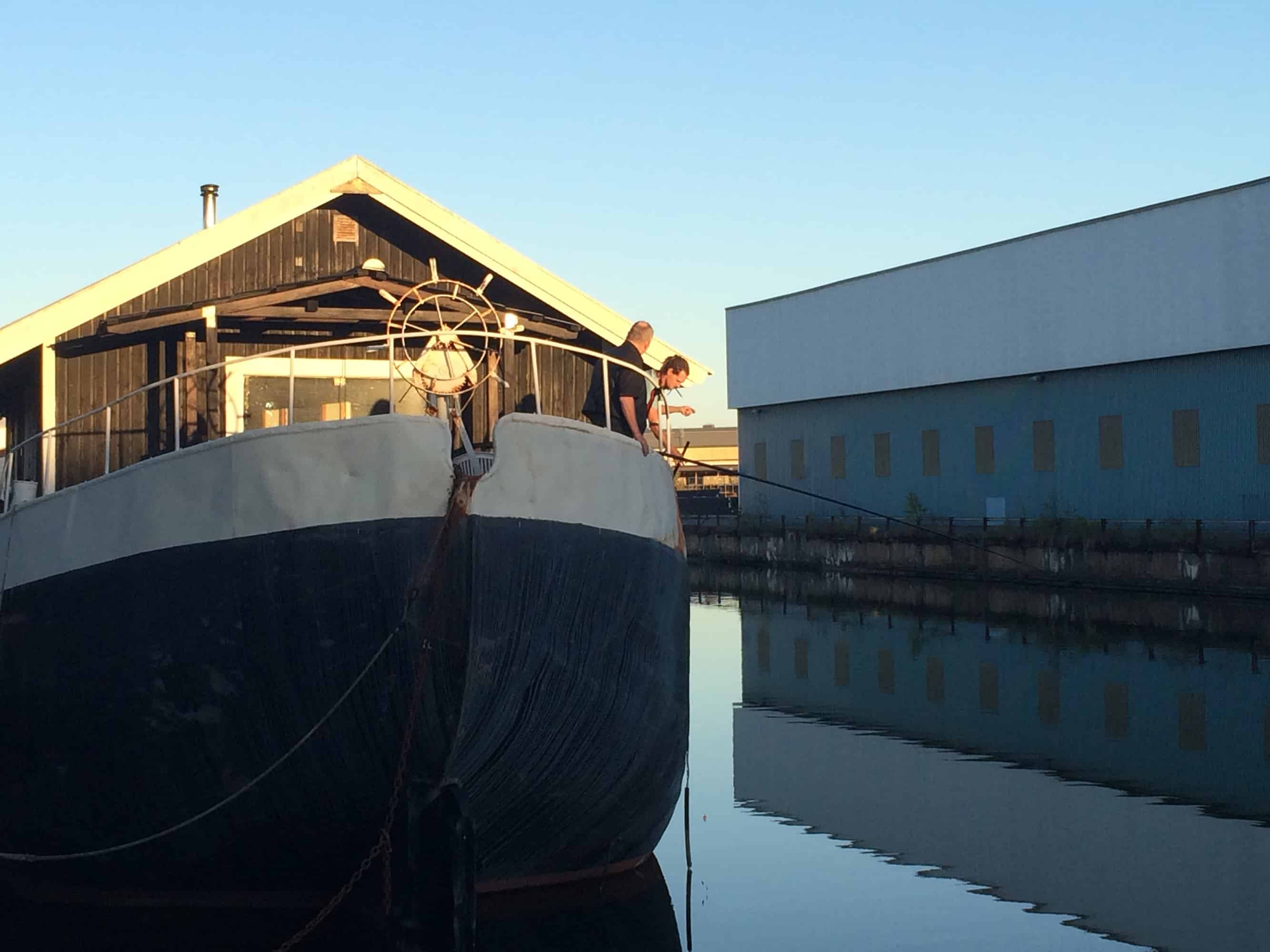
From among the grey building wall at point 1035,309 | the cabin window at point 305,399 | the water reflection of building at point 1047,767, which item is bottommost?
the water reflection of building at point 1047,767

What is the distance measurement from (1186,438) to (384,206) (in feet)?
86.5

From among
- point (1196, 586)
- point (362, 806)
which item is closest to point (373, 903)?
point (362, 806)

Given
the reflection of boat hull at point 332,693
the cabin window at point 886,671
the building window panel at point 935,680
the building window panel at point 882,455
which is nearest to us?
the reflection of boat hull at point 332,693

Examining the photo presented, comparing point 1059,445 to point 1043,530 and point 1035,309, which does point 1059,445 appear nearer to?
point 1035,309

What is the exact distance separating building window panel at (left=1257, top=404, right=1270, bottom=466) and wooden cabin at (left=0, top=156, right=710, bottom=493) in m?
23.3

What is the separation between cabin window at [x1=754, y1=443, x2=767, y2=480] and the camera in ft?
170

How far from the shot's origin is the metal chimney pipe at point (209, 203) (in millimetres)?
15266

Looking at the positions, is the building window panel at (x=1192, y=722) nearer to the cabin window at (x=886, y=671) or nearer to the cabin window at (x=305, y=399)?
the cabin window at (x=886, y=671)

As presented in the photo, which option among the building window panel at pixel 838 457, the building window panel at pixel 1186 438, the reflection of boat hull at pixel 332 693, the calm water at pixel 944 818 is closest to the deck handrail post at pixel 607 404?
the reflection of boat hull at pixel 332 693

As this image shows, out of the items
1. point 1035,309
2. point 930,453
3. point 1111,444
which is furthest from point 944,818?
point 930,453

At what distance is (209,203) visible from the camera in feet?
50.8

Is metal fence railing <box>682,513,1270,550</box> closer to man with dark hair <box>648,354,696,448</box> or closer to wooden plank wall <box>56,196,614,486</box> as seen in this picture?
wooden plank wall <box>56,196,614,486</box>

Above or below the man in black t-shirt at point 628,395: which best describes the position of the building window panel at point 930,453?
above

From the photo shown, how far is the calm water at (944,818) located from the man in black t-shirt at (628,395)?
297cm
